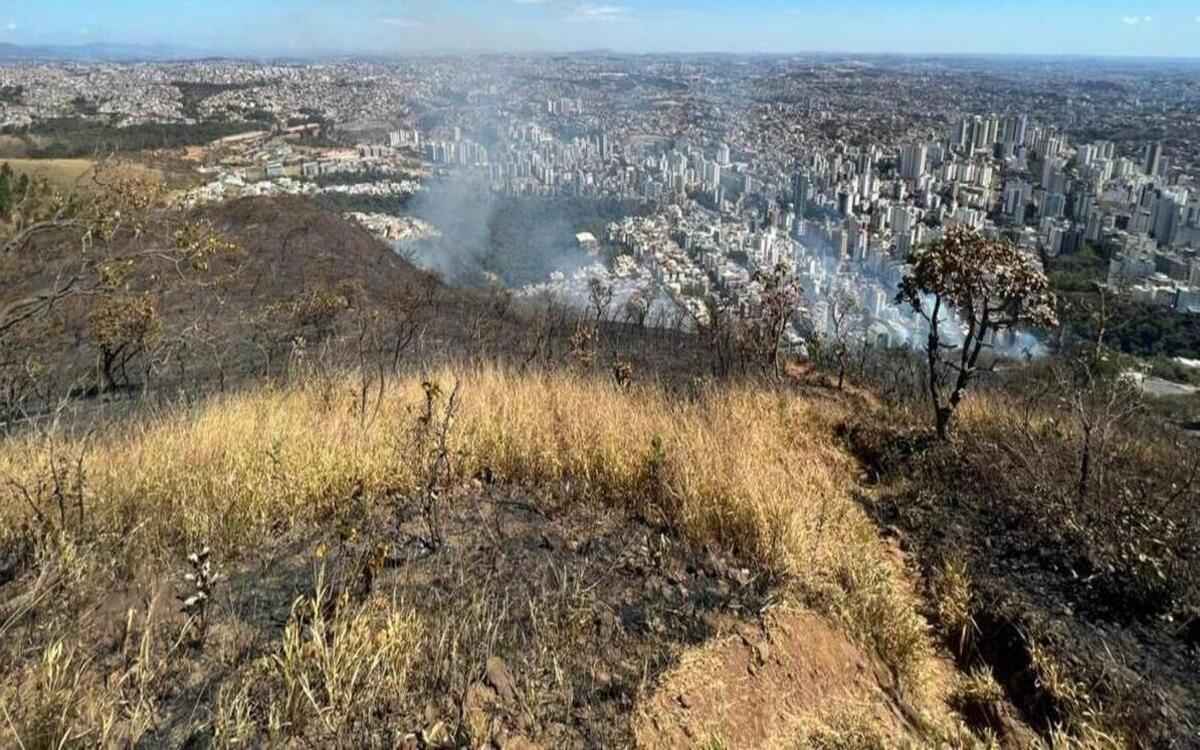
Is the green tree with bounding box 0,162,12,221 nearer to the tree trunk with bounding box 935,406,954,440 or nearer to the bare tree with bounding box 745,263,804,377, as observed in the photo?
the bare tree with bounding box 745,263,804,377

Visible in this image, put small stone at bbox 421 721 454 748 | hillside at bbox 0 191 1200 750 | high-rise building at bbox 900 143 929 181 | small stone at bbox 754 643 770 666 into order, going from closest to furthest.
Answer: small stone at bbox 421 721 454 748
hillside at bbox 0 191 1200 750
small stone at bbox 754 643 770 666
high-rise building at bbox 900 143 929 181

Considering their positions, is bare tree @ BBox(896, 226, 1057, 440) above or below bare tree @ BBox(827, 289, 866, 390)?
above

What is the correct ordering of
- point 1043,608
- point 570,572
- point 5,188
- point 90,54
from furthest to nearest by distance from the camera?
point 90,54, point 5,188, point 1043,608, point 570,572

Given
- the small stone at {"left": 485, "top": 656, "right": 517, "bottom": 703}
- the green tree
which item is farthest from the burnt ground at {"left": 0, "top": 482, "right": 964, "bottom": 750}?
the green tree

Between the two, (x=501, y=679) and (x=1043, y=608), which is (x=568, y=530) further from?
(x=1043, y=608)

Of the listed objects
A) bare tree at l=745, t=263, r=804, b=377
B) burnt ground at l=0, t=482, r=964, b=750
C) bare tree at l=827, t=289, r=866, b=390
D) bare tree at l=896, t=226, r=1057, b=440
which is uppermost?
bare tree at l=896, t=226, r=1057, b=440

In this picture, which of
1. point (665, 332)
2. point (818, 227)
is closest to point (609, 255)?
point (818, 227)

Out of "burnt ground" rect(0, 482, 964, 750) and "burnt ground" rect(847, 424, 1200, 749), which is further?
"burnt ground" rect(847, 424, 1200, 749)

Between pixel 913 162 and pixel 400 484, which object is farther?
pixel 913 162

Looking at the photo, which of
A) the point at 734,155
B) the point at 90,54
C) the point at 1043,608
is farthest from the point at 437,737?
the point at 90,54

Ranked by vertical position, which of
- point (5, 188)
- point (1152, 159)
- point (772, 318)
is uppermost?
point (1152, 159)

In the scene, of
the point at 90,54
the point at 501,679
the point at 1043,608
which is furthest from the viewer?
the point at 90,54
